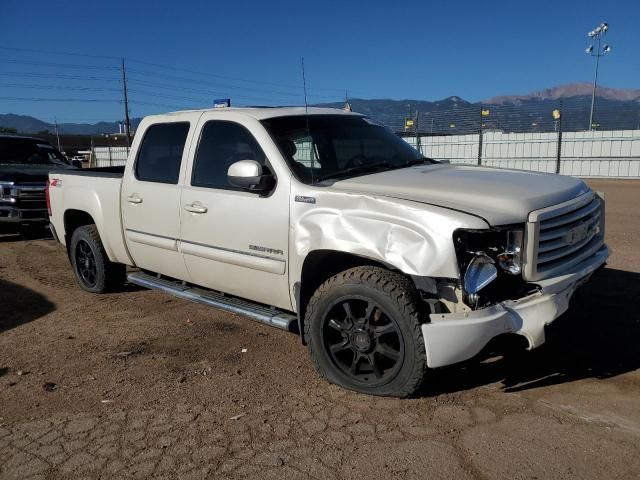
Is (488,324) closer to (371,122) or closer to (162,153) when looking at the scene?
(371,122)

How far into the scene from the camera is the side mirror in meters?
3.91

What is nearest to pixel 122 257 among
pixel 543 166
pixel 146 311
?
pixel 146 311

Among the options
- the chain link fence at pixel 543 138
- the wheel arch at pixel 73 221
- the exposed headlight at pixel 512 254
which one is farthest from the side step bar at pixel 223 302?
the chain link fence at pixel 543 138

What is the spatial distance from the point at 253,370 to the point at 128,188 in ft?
7.41

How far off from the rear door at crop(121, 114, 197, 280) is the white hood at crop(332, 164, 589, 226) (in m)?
1.68

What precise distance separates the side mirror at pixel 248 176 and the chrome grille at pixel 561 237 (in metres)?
1.80

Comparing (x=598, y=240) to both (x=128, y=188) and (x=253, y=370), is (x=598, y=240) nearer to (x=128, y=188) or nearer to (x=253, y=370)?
(x=253, y=370)

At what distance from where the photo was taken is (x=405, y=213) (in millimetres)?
3322

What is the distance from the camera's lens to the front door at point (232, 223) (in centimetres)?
405

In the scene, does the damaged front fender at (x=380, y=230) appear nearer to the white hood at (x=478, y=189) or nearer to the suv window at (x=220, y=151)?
the white hood at (x=478, y=189)

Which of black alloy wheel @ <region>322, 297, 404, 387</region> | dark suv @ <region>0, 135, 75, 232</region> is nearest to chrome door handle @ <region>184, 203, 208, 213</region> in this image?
black alloy wheel @ <region>322, 297, 404, 387</region>

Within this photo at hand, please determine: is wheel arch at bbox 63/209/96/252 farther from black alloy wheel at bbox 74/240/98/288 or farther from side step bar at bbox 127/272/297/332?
side step bar at bbox 127/272/297/332

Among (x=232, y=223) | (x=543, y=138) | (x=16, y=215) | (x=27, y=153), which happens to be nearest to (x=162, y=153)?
(x=232, y=223)

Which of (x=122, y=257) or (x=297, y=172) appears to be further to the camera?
(x=122, y=257)
